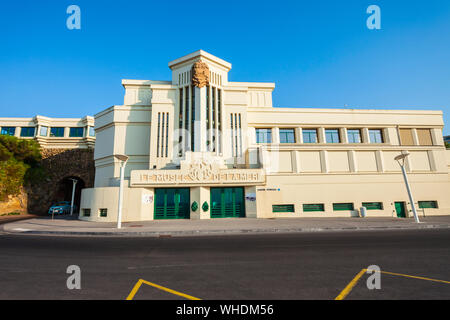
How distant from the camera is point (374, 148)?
2784 centimetres

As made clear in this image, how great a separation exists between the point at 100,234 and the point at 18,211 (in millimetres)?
29994

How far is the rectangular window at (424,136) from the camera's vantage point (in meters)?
33.1

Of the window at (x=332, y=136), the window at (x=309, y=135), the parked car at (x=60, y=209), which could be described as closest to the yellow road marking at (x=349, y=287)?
the window at (x=309, y=135)

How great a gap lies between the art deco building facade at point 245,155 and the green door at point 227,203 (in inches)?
4.6

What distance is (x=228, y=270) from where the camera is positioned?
5.63 meters

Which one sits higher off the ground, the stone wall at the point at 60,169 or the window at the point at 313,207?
the stone wall at the point at 60,169

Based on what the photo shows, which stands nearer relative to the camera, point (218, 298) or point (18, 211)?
point (218, 298)

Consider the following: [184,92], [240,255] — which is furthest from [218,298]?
[184,92]

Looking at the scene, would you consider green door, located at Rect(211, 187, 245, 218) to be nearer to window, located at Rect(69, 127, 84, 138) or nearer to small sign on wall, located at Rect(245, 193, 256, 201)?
small sign on wall, located at Rect(245, 193, 256, 201)

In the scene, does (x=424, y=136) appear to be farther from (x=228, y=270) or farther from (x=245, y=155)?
(x=228, y=270)

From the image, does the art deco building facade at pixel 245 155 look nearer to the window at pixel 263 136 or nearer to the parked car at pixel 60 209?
the window at pixel 263 136

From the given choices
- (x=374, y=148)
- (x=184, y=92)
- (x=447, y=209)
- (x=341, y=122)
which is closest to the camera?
(x=447, y=209)

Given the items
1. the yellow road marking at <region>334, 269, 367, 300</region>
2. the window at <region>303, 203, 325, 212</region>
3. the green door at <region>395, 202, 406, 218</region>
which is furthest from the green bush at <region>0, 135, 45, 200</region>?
the green door at <region>395, 202, 406, 218</region>
